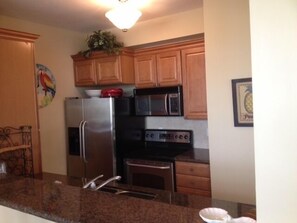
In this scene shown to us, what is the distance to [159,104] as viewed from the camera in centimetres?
349

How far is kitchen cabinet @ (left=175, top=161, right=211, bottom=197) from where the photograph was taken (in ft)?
9.59

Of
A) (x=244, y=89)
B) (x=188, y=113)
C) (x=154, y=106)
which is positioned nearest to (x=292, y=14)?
(x=244, y=89)

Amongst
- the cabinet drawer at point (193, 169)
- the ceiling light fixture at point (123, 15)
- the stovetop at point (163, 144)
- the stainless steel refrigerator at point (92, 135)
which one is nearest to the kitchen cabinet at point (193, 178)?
the cabinet drawer at point (193, 169)

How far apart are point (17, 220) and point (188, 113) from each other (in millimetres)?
2391

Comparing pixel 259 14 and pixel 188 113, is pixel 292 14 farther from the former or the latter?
pixel 188 113

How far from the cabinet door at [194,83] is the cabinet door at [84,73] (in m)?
1.34

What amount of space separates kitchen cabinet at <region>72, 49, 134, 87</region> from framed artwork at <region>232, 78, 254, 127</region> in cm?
160

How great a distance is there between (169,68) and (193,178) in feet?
4.48

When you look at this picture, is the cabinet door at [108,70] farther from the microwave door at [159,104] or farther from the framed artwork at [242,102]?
the framed artwork at [242,102]

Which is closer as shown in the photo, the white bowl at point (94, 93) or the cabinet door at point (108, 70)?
the cabinet door at point (108, 70)

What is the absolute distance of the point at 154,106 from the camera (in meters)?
3.54

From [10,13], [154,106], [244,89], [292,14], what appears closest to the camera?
[292,14]

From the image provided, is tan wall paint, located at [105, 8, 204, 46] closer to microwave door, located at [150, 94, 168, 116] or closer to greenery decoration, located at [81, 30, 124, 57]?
greenery decoration, located at [81, 30, 124, 57]

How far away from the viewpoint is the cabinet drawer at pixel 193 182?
2928 mm
